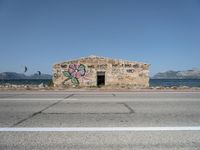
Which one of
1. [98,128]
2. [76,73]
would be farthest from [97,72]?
[98,128]

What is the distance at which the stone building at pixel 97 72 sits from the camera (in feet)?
109

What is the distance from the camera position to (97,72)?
33.4 m

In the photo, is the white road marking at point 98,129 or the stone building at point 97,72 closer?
the white road marking at point 98,129

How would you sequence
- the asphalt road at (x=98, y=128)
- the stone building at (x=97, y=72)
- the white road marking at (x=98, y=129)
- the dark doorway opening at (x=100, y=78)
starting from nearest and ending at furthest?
the asphalt road at (x=98, y=128) < the white road marking at (x=98, y=129) < the stone building at (x=97, y=72) < the dark doorway opening at (x=100, y=78)

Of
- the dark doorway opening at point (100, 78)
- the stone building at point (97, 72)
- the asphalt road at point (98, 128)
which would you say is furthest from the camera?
the dark doorway opening at point (100, 78)

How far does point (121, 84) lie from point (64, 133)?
28014 millimetres

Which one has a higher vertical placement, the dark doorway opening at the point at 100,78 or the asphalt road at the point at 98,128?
the dark doorway opening at the point at 100,78

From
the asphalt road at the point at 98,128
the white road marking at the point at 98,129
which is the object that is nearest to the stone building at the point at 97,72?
the asphalt road at the point at 98,128

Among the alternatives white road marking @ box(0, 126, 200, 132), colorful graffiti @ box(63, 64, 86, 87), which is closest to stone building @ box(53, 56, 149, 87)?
colorful graffiti @ box(63, 64, 86, 87)

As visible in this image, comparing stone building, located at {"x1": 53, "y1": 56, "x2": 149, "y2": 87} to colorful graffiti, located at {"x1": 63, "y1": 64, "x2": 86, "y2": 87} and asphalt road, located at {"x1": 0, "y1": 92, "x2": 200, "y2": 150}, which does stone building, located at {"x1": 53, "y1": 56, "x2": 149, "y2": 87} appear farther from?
asphalt road, located at {"x1": 0, "y1": 92, "x2": 200, "y2": 150}

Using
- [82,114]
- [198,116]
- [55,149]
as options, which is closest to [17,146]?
[55,149]

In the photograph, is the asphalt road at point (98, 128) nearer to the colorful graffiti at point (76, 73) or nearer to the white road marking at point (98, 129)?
the white road marking at point (98, 129)

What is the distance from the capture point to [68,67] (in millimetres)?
33438

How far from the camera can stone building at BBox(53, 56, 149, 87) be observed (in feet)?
109
